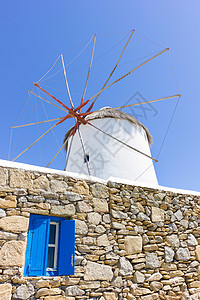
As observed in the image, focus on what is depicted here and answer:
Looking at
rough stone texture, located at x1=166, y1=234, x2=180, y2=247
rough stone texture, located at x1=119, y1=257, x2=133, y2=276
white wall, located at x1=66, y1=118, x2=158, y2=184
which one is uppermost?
white wall, located at x1=66, y1=118, x2=158, y2=184

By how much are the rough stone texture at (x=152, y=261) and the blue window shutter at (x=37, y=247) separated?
5.92 ft

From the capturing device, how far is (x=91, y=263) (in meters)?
3.72

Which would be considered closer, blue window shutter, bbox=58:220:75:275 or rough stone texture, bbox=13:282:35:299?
rough stone texture, bbox=13:282:35:299

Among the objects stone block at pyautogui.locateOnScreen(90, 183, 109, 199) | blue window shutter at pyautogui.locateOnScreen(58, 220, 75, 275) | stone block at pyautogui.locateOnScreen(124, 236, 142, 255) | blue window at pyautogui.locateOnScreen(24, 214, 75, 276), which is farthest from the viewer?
stone block at pyautogui.locateOnScreen(90, 183, 109, 199)

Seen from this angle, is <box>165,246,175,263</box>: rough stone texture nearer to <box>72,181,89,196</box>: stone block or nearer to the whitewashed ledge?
the whitewashed ledge

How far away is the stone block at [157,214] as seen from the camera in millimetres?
4574

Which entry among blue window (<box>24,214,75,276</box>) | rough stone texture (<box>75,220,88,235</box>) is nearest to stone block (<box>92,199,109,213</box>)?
rough stone texture (<box>75,220,88,235</box>)

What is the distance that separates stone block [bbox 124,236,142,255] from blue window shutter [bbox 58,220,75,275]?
100 centimetres

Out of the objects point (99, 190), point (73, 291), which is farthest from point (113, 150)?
point (73, 291)

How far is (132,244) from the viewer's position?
4141 millimetres

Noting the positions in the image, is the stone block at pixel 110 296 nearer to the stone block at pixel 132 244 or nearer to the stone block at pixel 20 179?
the stone block at pixel 132 244

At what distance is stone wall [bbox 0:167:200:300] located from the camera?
335cm

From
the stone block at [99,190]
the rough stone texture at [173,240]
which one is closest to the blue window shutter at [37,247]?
the stone block at [99,190]

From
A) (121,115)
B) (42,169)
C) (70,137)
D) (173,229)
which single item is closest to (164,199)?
(173,229)
